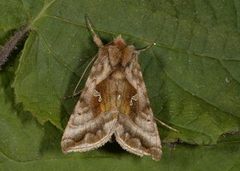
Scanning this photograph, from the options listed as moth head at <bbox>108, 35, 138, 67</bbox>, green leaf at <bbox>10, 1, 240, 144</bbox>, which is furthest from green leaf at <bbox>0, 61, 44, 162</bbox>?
moth head at <bbox>108, 35, 138, 67</bbox>

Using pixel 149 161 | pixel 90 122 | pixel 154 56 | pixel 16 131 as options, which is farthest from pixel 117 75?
pixel 16 131

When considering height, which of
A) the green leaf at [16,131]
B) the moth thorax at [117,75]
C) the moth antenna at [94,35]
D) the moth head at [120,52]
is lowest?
the green leaf at [16,131]

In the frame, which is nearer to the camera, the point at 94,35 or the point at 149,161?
the point at 94,35

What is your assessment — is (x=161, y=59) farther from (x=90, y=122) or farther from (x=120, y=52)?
(x=90, y=122)

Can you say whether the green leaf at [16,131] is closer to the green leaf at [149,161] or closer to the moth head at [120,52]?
the green leaf at [149,161]

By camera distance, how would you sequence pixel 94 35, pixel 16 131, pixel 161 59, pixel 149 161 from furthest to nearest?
pixel 149 161 < pixel 16 131 < pixel 161 59 < pixel 94 35

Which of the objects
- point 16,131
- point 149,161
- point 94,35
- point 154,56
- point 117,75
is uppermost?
point 94,35

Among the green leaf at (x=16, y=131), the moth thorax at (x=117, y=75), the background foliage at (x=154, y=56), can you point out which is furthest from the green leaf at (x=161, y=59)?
the green leaf at (x=16, y=131)
